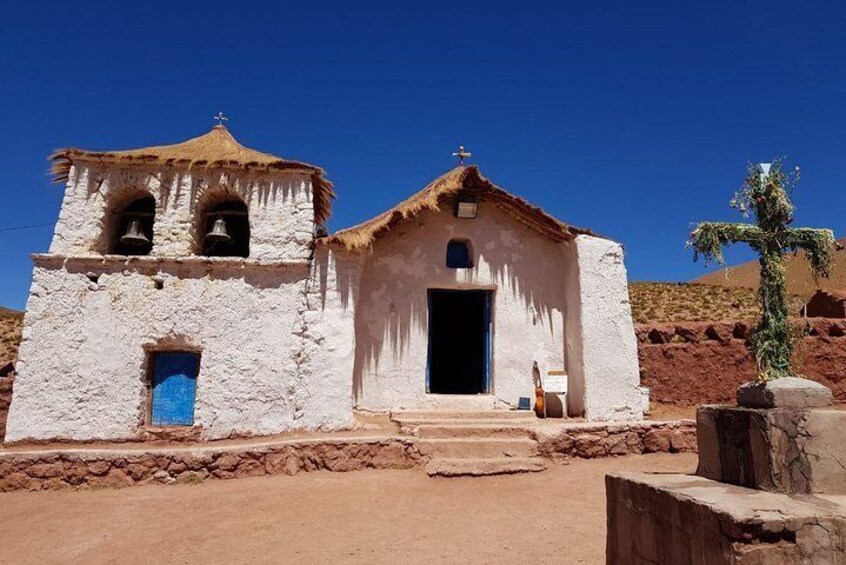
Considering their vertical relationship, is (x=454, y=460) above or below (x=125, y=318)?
below

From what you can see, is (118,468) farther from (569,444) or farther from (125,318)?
(569,444)

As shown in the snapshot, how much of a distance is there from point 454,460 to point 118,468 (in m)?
5.23

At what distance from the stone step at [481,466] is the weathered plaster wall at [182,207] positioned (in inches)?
190

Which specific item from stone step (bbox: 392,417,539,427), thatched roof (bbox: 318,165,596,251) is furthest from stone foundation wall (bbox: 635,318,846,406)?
stone step (bbox: 392,417,539,427)

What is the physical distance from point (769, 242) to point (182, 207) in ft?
33.6

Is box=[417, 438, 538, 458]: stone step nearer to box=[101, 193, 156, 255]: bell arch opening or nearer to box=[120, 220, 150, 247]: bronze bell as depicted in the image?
box=[120, 220, 150, 247]: bronze bell

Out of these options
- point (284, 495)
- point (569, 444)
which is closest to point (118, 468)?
point (284, 495)

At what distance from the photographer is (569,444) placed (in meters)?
9.66

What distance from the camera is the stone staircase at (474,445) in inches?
349

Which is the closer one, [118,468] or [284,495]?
[284,495]

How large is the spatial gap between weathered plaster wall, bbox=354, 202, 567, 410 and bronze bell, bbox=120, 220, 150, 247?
175 inches

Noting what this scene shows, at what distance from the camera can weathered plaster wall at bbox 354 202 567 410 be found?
11.7m

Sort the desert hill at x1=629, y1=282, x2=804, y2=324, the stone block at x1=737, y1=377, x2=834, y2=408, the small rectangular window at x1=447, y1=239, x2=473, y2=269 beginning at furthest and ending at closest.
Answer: the desert hill at x1=629, y1=282, x2=804, y2=324 < the small rectangular window at x1=447, y1=239, x2=473, y2=269 < the stone block at x1=737, y1=377, x2=834, y2=408

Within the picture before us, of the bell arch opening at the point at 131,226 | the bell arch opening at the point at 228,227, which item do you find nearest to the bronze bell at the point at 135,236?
the bell arch opening at the point at 131,226
